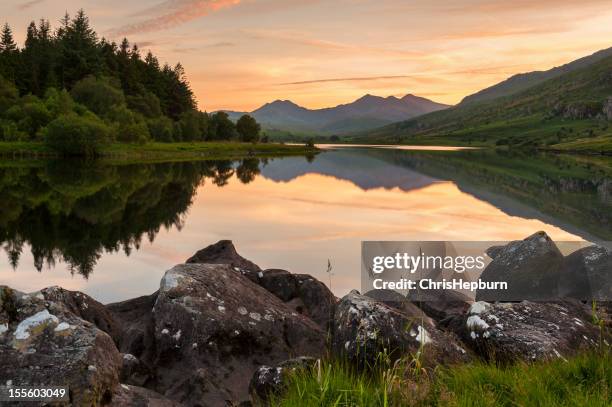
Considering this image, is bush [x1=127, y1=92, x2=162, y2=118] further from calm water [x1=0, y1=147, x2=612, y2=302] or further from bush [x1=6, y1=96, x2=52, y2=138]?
calm water [x1=0, y1=147, x2=612, y2=302]

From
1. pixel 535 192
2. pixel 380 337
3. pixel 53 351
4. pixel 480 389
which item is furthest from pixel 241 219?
pixel 480 389

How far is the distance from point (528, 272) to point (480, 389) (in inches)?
417

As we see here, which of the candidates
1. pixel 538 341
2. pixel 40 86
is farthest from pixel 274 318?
pixel 40 86

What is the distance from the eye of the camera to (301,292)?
55.3ft

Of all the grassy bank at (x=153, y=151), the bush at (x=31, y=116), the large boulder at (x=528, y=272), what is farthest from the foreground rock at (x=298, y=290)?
the bush at (x=31, y=116)

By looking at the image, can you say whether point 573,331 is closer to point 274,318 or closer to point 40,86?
point 274,318

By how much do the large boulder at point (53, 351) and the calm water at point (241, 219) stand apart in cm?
1326

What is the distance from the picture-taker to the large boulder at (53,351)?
809cm

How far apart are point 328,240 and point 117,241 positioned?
13.8 meters

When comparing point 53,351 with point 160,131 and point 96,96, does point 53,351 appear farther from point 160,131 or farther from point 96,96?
point 96,96

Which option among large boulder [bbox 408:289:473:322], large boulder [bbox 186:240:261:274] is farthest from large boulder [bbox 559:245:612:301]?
large boulder [bbox 186:240:261:274]

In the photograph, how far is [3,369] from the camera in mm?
8109

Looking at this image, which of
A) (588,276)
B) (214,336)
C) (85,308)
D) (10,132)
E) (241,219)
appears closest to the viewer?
(214,336)

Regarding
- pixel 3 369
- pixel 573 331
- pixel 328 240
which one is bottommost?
pixel 328 240
